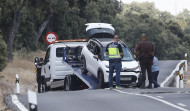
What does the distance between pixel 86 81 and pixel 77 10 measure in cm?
3324

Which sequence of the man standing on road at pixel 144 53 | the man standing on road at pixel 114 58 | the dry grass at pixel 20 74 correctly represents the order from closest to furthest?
the man standing on road at pixel 114 58, the man standing on road at pixel 144 53, the dry grass at pixel 20 74

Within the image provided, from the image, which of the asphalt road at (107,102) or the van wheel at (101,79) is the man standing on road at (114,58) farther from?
the asphalt road at (107,102)

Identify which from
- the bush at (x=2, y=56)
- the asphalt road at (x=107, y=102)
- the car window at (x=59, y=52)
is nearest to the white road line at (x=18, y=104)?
the asphalt road at (x=107, y=102)

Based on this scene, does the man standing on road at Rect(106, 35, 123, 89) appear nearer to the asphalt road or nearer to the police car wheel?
the police car wheel

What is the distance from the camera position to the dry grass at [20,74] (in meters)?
26.0

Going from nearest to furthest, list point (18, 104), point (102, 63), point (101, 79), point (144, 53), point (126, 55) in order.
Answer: point (18, 104) → point (144, 53) → point (101, 79) → point (102, 63) → point (126, 55)

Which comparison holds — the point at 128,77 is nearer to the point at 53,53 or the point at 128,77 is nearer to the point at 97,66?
the point at 97,66

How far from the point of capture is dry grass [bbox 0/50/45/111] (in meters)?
26.0

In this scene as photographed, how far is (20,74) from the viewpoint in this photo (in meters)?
32.2

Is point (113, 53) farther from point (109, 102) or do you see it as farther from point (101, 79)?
point (109, 102)

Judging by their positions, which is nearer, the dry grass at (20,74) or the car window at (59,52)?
the car window at (59,52)

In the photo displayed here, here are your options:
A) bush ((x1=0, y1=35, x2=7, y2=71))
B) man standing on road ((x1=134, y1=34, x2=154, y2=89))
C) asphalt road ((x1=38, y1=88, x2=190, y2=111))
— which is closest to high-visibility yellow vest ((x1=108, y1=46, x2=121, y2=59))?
man standing on road ((x1=134, y1=34, x2=154, y2=89))

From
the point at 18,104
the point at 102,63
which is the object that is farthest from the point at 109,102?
the point at 102,63

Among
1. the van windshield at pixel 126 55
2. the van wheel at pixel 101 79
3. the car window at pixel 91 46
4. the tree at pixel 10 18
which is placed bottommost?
the van wheel at pixel 101 79
